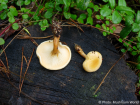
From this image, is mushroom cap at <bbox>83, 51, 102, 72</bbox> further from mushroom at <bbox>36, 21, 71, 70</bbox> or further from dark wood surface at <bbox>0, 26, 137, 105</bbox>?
mushroom at <bbox>36, 21, 71, 70</bbox>

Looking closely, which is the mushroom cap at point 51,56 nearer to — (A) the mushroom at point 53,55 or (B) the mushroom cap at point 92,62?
(A) the mushroom at point 53,55

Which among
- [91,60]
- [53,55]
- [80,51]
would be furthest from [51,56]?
[91,60]

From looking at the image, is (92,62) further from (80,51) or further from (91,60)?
(80,51)

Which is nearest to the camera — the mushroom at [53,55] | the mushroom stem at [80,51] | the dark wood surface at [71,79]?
the dark wood surface at [71,79]

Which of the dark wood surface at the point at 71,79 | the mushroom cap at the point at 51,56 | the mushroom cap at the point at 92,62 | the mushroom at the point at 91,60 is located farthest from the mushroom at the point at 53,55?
the mushroom cap at the point at 92,62

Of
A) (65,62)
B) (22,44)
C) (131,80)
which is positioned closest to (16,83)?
(22,44)

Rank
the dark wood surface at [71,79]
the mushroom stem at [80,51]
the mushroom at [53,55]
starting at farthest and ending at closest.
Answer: the mushroom stem at [80,51], the mushroom at [53,55], the dark wood surface at [71,79]
